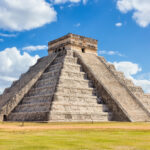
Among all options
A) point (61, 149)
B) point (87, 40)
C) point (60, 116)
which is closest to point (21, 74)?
point (87, 40)

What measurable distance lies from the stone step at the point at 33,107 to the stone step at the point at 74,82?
3800mm

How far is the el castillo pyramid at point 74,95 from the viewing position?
26578 mm

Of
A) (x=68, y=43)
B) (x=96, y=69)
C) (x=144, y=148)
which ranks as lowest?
(x=144, y=148)

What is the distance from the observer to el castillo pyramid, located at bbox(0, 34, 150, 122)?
26578 millimetres

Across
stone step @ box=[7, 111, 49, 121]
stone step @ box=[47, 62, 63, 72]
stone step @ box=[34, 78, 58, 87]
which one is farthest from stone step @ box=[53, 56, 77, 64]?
stone step @ box=[7, 111, 49, 121]

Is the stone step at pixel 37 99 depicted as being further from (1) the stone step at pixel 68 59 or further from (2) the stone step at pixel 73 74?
(1) the stone step at pixel 68 59

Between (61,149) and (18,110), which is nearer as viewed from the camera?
(61,149)

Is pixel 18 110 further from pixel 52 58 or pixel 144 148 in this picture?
pixel 144 148

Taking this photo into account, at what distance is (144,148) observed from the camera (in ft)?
29.2

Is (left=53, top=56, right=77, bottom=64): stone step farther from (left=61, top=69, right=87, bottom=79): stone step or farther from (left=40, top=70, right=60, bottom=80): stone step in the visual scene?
(left=61, top=69, right=87, bottom=79): stone step

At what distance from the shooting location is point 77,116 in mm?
26016

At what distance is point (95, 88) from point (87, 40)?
11.5 m

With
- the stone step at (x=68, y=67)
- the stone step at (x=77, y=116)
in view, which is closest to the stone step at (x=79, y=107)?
the stone step at (x=77, y=116)

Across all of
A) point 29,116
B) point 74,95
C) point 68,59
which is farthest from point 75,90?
point 68,59
